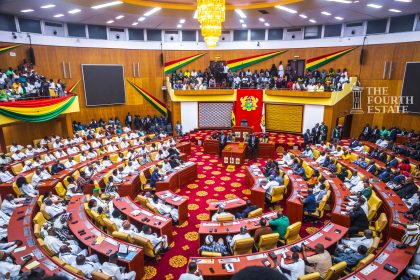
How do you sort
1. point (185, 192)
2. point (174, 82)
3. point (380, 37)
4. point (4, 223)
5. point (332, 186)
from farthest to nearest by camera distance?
point (174, 82)
point (380, 37)
point (185, 192)
point (332, 186)
point (4, 223)

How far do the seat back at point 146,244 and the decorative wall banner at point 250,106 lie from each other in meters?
13.4

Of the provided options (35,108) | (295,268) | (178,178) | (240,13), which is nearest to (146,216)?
(178,178)

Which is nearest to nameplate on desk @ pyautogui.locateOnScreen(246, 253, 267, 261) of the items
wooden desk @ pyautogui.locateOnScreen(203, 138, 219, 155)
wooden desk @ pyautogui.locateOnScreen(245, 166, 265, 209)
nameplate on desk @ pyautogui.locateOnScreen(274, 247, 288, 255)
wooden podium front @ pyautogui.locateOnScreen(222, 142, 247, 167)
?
nameplate on desk @ pyautogui.locateOnScreen(274, 247, 288, 255)

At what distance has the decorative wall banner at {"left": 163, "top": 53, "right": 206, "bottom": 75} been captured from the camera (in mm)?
20188

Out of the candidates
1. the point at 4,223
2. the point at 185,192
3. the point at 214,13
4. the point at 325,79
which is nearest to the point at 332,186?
the point at 185,192

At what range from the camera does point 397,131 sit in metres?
14.9

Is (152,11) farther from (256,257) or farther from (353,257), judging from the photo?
(353,257)

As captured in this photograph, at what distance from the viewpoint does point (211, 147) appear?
14.3m

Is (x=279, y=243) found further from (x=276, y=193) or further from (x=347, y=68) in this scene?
(x=347, y=68)

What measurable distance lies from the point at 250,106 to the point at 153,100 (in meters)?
7.40

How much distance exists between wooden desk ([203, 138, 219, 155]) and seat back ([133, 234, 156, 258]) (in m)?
8.61

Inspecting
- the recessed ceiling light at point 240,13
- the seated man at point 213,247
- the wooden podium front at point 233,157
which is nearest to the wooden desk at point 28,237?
the seated man at point 213,247

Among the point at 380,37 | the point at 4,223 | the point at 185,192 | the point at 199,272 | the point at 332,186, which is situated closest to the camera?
the point at 199,272

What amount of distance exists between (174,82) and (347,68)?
37.4ft
